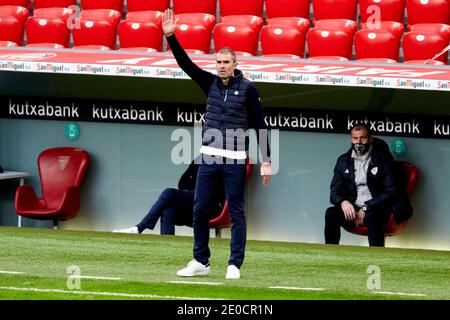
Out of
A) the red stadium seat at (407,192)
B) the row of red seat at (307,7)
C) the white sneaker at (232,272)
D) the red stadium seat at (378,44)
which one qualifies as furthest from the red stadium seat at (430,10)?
the white sneaker at (232,272)

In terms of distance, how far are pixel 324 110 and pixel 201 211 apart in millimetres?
3539

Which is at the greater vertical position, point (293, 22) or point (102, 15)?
point (102, 15)

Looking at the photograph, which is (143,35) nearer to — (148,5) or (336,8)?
(148,5)

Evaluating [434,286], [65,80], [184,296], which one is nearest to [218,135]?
[184,296]

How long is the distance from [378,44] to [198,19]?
6.57 ft

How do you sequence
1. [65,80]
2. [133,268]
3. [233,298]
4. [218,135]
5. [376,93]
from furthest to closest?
[65,80], [376,93], [133,268], [218,135], [233,298]

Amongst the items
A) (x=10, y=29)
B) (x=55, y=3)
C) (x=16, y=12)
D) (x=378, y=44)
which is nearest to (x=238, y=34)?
(x=378, y=44)

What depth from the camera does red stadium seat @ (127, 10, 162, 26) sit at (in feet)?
47.6

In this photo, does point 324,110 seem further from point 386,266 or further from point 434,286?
point 434,286

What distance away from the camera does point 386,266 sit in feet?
36.4

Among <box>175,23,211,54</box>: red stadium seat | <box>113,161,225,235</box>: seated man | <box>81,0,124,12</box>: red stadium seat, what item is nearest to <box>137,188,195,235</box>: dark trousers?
<box>113,161,225,235</box>: seated man

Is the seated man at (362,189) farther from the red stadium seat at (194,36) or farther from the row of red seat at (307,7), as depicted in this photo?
the red stadium seat at (194,36)

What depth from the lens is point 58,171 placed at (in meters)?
14.0

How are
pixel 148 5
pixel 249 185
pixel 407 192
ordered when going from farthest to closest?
pixel 148 5 → pixel 249 185 → pixel 407 192
